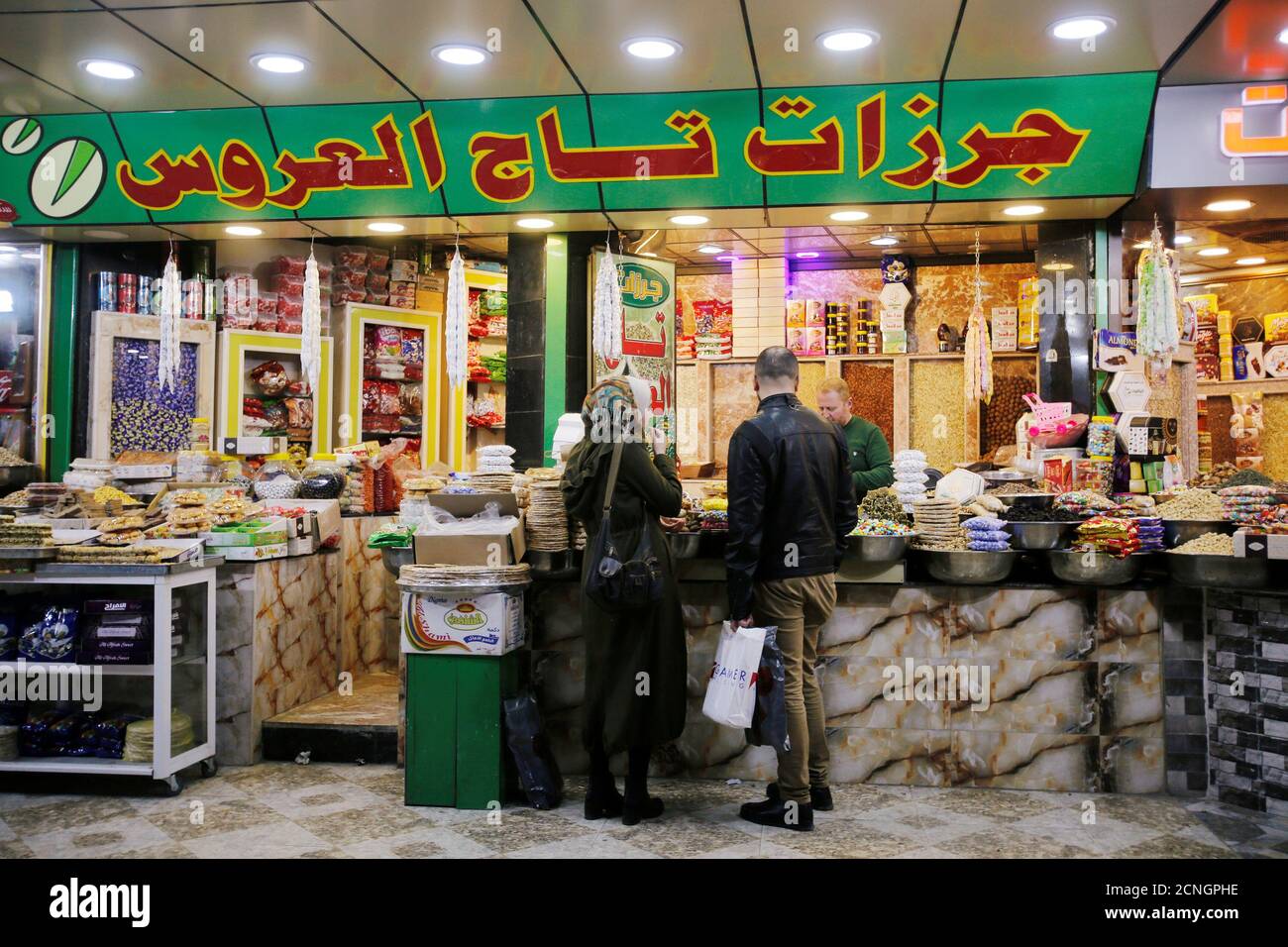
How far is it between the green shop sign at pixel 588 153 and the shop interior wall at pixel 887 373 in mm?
3122

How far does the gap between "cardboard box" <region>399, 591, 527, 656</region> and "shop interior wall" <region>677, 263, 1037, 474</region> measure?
5.08m

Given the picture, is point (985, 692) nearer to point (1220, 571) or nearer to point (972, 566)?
point (972, 566)

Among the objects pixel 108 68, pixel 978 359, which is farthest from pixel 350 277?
pixel 978 359

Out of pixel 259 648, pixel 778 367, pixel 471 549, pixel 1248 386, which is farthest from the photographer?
pixel 1248 386

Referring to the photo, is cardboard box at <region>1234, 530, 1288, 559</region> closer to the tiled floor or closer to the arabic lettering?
the tiled floor

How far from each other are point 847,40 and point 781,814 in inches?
154

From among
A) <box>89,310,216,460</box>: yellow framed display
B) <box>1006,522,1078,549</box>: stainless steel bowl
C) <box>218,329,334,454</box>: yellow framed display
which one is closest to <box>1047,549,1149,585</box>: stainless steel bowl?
<box>1006,522,1078,549</box>: stainless steel bowl

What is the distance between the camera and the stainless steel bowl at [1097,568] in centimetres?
465

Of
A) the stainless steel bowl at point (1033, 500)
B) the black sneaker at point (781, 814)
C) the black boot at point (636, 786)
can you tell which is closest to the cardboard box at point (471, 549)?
the black boot at point (636, 786)

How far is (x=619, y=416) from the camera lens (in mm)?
4320

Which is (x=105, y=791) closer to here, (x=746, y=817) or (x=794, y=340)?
(x=746, y=817)

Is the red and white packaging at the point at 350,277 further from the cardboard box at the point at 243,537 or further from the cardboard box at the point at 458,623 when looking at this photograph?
the cardboard box at the point at 458,623

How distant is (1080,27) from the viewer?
5.09m
